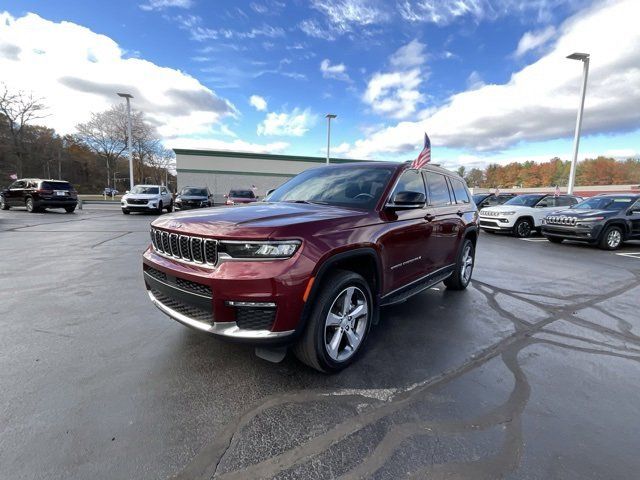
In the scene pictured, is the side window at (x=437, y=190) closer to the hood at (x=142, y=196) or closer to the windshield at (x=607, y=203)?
the windshield at (x=607, y=203)

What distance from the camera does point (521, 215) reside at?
13.1 metres

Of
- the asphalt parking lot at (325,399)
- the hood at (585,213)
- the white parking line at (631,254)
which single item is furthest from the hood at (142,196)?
the white parking line at (631,254)

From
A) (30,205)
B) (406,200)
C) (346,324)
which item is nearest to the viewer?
(346,324)

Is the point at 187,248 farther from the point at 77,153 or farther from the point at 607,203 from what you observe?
the point at 77,153

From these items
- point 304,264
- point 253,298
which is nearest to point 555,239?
point 304,264

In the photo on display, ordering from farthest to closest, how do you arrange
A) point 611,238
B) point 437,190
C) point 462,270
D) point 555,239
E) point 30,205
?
point 30,205 → point 555,239 → point 611,238 → point 462,270 → point 437,190

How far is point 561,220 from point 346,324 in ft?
36.0

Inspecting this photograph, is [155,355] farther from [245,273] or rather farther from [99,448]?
[245,273]

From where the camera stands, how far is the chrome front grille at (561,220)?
10.6 metres

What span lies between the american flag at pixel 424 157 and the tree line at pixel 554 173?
224 feet

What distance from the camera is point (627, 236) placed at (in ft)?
34.6

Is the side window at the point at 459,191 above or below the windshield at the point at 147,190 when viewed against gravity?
above

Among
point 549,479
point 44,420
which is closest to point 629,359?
point 549,479

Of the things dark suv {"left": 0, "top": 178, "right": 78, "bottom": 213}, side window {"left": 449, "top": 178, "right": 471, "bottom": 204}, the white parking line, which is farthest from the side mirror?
dark suv {"left": 0, "top": 178, "right": 78, "bottom": 213}
